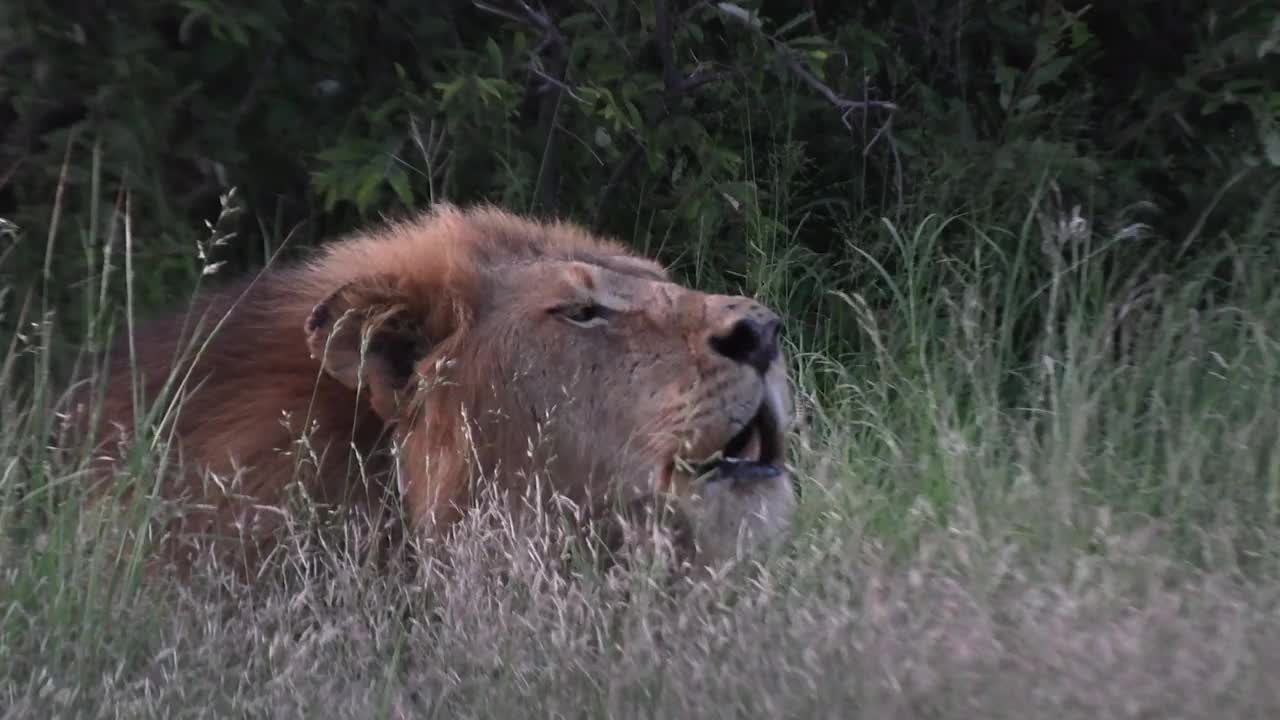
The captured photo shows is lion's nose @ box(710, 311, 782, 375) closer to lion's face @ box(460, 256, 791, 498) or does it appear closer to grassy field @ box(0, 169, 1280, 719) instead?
lion's face @ box(460, 256, 791, 498)

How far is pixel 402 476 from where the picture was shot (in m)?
3.75

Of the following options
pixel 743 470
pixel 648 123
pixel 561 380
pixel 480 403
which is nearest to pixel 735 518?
pixel 743 470

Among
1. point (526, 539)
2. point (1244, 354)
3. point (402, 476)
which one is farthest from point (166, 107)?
point (1244, 354)

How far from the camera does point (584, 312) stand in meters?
3.86

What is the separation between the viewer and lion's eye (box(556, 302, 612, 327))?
12.6 ft

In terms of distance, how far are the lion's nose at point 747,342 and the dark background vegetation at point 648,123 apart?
1474mm

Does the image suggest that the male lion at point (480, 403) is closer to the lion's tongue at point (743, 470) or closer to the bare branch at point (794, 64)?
the lion's tongue at point (743, 470)

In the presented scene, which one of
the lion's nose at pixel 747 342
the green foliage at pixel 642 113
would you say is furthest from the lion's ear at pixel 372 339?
the green foliage at pixel 642 113

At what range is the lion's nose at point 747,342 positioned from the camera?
3734 millimetres

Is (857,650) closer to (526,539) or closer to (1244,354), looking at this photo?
(526,539)

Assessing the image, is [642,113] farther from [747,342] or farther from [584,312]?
[747,342]

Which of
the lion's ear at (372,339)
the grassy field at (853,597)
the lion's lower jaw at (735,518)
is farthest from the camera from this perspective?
the lion's ear at (372,339)

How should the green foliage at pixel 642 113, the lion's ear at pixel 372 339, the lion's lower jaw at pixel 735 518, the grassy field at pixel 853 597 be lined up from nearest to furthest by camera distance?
the grassy field at pixel 853 597, the lion's lower jaw at pixel 735 518, the lion's ear at pixel 372 339, the green foliage at pixel 642 113

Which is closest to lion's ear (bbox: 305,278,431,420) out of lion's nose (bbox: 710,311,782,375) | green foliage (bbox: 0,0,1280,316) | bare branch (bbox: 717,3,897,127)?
lion's nose (bbox: 710,311,782,375)
